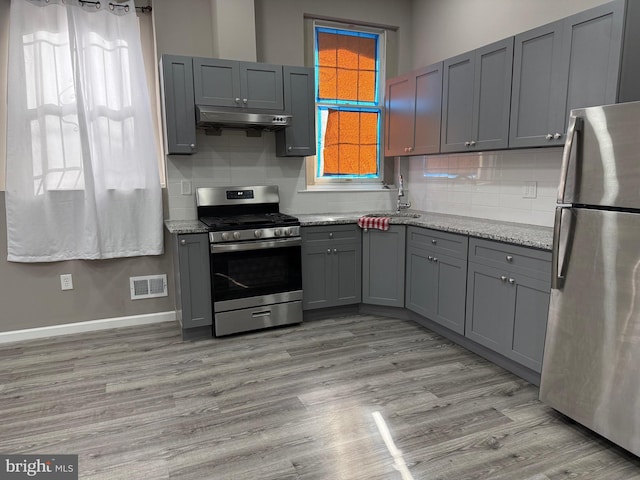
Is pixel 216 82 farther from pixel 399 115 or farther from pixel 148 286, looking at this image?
pixel 148 286

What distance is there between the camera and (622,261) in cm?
190

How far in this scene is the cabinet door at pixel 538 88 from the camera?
2600 mm

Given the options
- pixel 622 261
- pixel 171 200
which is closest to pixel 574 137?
pixel 622 261

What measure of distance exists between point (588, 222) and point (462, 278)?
116cm

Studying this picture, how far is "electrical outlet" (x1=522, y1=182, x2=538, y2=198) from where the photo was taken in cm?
312

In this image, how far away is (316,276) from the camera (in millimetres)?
3758

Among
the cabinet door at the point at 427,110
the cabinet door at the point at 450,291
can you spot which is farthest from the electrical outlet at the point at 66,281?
the cabinet door at the point at 427,110

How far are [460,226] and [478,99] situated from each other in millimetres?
938

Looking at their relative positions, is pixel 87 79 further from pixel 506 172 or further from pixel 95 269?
pixel 506 172

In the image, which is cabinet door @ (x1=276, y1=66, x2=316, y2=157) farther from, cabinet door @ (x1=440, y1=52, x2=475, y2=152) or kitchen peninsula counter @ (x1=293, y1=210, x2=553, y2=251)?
cabinet door @ (x1=440, y1=52, x2=475, y2=152)

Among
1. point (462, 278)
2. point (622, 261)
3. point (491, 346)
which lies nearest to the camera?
point (622, 261)

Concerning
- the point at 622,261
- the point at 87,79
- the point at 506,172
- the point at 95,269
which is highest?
the point at 87,79

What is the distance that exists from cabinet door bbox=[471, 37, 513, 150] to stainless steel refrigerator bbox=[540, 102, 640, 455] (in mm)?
956

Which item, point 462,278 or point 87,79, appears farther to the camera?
point 87,79
